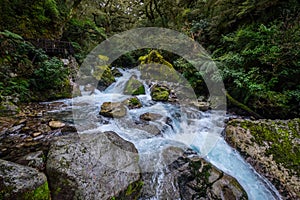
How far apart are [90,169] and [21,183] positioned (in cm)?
72

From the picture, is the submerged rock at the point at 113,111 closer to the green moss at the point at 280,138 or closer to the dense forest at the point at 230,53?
the dense forest at the point at 230,53

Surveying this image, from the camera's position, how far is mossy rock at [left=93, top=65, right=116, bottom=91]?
8677 millimetres

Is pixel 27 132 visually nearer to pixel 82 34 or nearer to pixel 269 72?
pixel 269 72

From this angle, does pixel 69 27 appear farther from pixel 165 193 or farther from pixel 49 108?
pixel 165 193

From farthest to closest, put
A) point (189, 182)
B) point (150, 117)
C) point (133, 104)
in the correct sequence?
point (133, 104) → point (150, 117) → point (189, 182)

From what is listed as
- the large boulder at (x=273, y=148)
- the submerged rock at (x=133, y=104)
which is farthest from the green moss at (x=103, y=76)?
the large boulder at (x=273, y=148)

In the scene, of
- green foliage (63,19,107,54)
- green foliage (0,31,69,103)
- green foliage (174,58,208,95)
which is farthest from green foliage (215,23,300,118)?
green foliage (63,19,107,54)

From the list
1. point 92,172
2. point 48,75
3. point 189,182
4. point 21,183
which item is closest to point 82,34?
point 48,75

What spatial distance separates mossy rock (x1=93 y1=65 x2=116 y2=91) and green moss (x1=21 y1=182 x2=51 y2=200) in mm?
6961

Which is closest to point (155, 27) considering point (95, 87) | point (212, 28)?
point (212, 28)

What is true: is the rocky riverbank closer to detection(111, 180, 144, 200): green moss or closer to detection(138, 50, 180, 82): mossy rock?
detection(111, 180, 144, 200): green moss

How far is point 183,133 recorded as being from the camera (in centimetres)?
444

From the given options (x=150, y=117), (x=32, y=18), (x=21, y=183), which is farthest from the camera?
(x=32, y=18)

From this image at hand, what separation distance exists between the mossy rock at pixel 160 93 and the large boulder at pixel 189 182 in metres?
4.02
